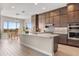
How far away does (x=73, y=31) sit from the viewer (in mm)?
6059

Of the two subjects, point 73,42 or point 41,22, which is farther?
point 41,22

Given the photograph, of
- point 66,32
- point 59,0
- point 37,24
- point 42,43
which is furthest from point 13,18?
point 59,0

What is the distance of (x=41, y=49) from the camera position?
5.08m

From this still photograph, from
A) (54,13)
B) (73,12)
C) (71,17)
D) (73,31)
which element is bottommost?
(73,31)

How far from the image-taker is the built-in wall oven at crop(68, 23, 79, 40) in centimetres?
588

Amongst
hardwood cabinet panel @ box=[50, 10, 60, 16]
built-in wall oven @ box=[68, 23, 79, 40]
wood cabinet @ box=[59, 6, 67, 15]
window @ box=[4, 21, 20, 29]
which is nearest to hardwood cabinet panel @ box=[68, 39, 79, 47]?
built-in wall oven @ box=[68, 23, 79, 40]

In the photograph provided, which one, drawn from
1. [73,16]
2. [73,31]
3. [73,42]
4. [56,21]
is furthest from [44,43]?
[56,21]

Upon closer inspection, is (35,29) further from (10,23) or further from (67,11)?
(10,23)

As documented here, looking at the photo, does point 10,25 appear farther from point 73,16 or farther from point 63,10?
point 73,16

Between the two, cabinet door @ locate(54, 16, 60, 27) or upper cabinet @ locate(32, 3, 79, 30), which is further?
cabinet door @ locate(54, 16, 60, 27)

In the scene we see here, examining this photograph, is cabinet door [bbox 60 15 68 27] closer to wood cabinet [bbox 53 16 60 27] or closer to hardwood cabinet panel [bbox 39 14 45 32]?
wood cabinet [bbox 53 16 60 27]

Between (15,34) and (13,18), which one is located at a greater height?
(13,18)

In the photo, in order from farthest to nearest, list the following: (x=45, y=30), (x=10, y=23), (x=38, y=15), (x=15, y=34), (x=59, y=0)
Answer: (x=10, y=23) < (x=15, y=34) < (x=38, y=15) < (x=45, y=30) < (x=59, y=0)

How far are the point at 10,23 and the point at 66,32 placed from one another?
28.4 ft
